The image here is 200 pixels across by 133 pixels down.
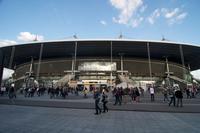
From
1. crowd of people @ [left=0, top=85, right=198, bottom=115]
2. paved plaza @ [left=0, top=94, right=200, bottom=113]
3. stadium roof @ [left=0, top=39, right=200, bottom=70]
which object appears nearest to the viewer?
crowd of people @ [left=0, top=85, right=198, bottom=115]

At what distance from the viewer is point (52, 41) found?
1874 inches

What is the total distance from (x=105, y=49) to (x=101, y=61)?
21.0 ft

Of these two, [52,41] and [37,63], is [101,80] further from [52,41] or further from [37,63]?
[37,63]

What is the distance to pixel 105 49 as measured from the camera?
51.6 m

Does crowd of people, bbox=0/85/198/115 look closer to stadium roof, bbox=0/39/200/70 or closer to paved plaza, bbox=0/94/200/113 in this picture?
paved plaza, bbox=0/94/200/113

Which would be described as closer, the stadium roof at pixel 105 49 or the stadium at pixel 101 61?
the stadium roof at pixel 105 49

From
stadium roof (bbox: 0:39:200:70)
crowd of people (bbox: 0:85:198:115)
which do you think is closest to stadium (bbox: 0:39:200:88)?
stadium roof (bbox: 0:39:200:70)

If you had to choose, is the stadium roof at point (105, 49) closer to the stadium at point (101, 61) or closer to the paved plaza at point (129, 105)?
the stadium at point (101, 61)

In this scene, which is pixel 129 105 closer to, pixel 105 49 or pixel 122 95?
pixel 122 95

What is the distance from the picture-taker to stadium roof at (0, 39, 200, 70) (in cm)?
4747

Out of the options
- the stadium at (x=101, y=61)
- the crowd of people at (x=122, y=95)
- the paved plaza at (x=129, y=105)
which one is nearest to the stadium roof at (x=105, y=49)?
the stadium at (x=101, y=61)

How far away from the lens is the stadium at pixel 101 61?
4953cm

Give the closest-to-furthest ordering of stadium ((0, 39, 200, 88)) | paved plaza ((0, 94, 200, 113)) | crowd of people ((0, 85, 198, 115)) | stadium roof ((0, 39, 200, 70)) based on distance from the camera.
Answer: crowd of people ((0, 85, 198, 115)) → paved plaza ((0, 94, 200, 113)) → stadium roof ((0, 39, 200, 70)) → stadium ((0, 39, 200, 88))

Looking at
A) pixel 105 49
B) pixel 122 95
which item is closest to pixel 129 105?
pixel 122 95
